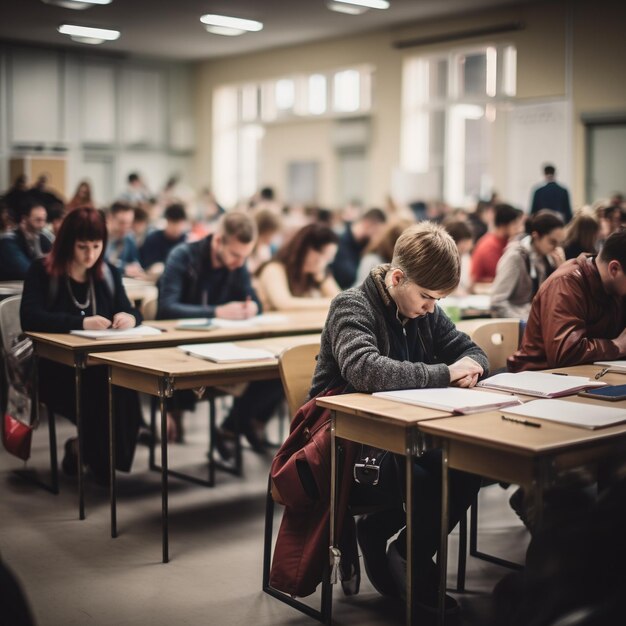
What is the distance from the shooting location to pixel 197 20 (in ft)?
40.0

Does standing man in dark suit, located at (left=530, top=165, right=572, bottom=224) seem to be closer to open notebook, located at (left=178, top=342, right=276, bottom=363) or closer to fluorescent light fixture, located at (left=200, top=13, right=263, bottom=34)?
fluorescent light fixture, located at (left=200, top=13, right=263, bottom=34)

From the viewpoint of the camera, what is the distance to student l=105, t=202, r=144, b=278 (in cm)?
812

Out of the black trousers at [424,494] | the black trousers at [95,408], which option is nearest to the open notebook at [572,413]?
the black trousers at [424,494]

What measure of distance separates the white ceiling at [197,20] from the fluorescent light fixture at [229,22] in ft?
0.32

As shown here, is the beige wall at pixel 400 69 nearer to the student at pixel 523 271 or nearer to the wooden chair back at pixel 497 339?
the student at pixel 523 271

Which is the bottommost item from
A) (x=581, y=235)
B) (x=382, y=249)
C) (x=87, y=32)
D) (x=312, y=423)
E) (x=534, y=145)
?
(x=312, y=423)

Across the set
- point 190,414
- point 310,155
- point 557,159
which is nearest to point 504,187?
point 557,159

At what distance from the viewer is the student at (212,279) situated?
468 centimetres

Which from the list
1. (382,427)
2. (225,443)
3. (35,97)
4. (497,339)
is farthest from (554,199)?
(35,97)

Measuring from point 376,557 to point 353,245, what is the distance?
4198 mm

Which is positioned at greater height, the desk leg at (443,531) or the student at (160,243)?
the student at (160,243)

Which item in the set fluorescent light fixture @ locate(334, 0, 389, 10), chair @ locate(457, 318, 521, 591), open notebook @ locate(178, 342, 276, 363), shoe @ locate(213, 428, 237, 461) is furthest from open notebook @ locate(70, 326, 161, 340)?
fluorescent light fixture @ locate(334, 0, 389, 10)

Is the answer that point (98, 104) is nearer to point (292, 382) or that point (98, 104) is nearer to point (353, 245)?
point (353, 245)

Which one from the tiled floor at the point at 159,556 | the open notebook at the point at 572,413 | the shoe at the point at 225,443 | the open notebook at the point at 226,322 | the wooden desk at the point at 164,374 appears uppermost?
the open notebook at the point at 226,322
